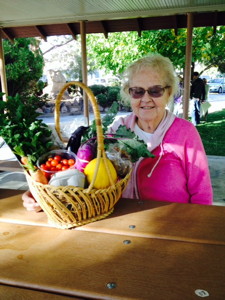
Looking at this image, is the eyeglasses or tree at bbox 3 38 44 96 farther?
tree at bbox 3 38 44 96

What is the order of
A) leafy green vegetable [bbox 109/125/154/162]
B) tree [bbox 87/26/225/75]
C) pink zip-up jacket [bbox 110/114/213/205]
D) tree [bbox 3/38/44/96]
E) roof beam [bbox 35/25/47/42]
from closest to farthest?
leafy green vegetable [bbox 109/125/154/162] → pink zip-up jacket [bbox 110/114/213/205] → roof beam [bbox 35/25/47/42] → tree [bbox 87/26/225/75] → tree [bbox 3/38/44/96]

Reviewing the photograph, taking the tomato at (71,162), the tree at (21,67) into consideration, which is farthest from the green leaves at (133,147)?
the tree at (21,67)

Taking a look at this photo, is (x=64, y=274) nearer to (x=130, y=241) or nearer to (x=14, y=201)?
(x=130, y=241)

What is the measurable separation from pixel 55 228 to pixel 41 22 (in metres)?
4.57

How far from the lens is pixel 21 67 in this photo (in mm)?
10906

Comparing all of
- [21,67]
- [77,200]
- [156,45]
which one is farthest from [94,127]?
[21,67]

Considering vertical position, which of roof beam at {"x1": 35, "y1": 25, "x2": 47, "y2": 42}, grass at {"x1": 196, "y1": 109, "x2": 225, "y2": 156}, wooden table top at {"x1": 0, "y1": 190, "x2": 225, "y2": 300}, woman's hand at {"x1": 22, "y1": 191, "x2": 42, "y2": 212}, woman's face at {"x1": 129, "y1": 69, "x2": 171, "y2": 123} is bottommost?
grass at {"x1": 196, "y1": 109, "x2": 225, "y2": 156}

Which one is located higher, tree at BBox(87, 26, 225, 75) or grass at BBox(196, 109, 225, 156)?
tree at BBox(87, 26, 225, 75)

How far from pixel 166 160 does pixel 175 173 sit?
10 cm

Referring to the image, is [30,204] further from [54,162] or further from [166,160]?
[166,160]

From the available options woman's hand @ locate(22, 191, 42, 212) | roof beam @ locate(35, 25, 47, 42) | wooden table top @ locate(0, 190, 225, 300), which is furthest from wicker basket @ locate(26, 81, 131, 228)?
roof beam @ locate(35, 25, 47, 42)

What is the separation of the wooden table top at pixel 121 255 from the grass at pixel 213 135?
5317mm

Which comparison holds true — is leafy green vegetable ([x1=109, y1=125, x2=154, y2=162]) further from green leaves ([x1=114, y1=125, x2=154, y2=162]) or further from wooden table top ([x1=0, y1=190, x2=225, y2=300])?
wooden table top ([x1=0, y1=190, x2=225, y2=300])

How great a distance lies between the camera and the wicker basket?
1019mm
